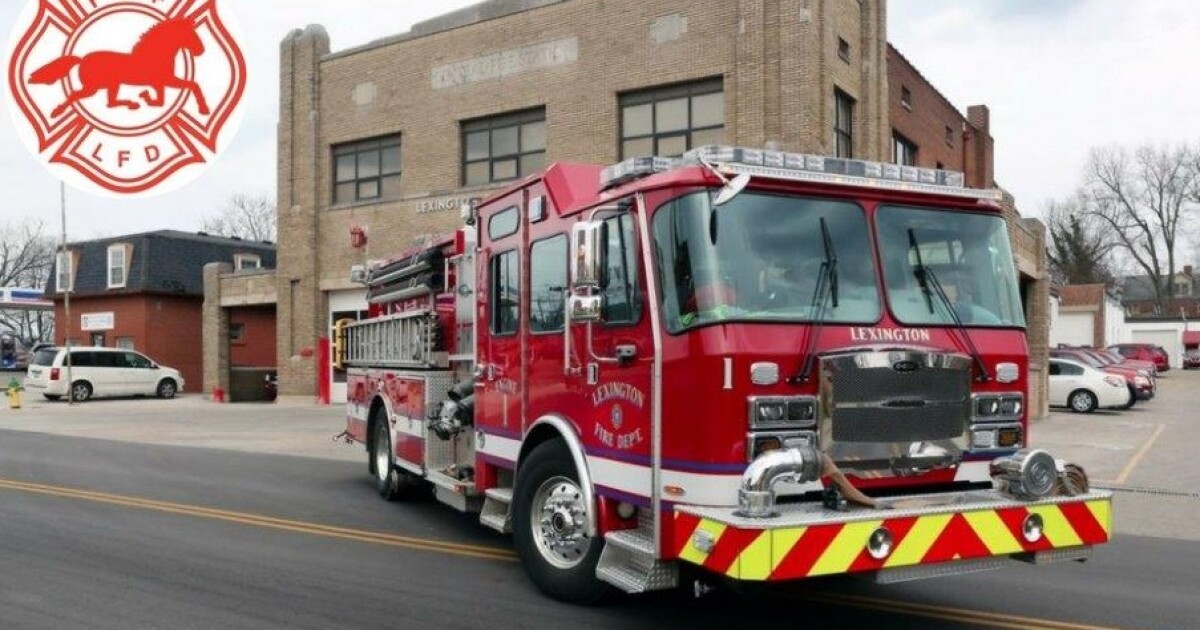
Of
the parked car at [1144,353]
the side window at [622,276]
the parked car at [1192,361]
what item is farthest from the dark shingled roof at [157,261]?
the parked car at [1192,361]

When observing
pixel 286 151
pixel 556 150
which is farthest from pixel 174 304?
pixel 556 150

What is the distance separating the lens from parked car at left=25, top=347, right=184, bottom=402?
1189 inches

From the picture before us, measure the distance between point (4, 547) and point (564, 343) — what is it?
5.06 metres

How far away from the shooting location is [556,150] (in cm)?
2252

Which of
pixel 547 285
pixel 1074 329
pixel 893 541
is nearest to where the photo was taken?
pixel 893 541

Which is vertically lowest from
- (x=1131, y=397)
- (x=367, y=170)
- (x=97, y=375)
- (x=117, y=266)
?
(x=1131, y=397)

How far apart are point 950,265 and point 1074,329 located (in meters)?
50.7

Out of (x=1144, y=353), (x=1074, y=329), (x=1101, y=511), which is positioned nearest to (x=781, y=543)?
(x=1101, y=511)

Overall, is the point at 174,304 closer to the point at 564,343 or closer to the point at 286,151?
the point at 286,151

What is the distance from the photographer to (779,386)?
5184 millimetres

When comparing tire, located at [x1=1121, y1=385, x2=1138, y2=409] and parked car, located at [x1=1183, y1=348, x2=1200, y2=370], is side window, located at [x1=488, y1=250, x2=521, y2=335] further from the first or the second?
parked car, located at [x1=1183, y1=348, x2=1200, y2=370]

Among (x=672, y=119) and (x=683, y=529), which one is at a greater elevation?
(x=672, y=119)

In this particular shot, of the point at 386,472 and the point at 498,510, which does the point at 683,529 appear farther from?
the point at 386,472

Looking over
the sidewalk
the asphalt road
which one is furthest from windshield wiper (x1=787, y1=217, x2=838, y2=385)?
the sidewalk
